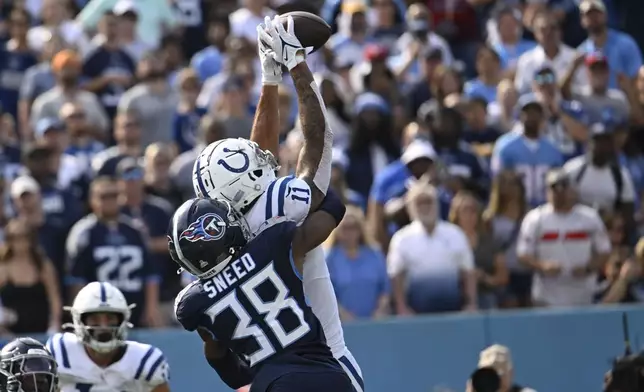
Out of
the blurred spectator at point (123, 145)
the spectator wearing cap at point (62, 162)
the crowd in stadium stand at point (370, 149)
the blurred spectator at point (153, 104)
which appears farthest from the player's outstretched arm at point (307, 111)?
the blurred spectator at point (153, 104)

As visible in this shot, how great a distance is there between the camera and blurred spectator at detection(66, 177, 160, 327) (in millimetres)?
10305

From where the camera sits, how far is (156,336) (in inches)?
381

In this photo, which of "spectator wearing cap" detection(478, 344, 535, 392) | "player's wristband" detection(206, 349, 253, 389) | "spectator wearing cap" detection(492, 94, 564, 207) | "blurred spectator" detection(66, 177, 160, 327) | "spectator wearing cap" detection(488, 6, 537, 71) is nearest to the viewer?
"player's wristband" detection(206, 349, 253, 389)

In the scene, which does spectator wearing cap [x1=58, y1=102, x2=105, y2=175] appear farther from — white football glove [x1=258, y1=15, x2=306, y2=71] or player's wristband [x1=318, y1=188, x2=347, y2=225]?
player's wristband [x1=318, y1=188, x2=347, y2=225]

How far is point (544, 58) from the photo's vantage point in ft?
42.6

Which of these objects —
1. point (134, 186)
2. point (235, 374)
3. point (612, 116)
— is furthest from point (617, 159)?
point (235, 374)

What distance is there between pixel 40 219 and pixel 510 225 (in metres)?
3.62

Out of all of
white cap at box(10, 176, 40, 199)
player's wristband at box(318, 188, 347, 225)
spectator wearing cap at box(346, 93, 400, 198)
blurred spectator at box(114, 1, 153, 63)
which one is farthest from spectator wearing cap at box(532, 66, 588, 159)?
player's wristband at box(318, 188, 347, 225)

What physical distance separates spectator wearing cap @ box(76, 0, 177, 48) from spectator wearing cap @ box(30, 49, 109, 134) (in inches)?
60.2

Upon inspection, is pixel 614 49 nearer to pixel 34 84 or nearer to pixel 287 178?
pixel 34 84

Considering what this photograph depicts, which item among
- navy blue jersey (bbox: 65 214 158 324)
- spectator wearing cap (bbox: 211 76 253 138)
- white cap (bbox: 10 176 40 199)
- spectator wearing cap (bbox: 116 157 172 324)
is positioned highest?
spectator wearing cap (bbox: 211 76 253 138)

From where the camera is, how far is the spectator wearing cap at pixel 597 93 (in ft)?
40.6

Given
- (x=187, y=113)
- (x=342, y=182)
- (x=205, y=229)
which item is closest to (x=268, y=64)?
(x=205, y=229)

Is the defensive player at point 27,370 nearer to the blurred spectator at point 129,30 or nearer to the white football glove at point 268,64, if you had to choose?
the white football glove at point 268,64
